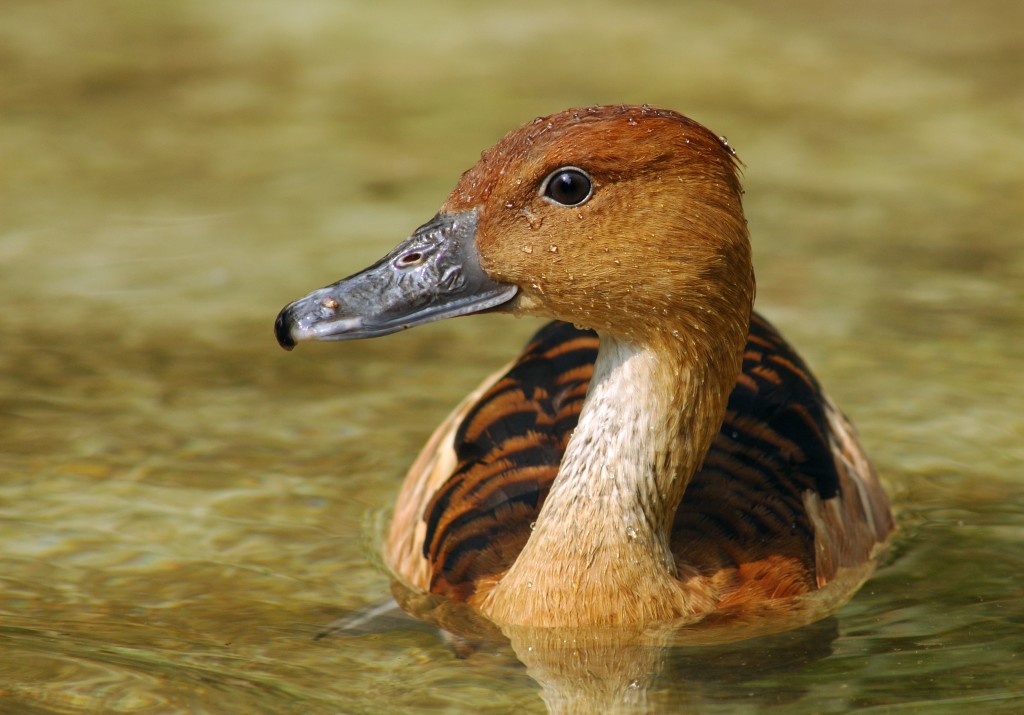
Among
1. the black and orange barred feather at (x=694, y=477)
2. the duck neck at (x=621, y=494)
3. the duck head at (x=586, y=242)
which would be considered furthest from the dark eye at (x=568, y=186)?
the black and orange barred feather at (x=694, y=477)

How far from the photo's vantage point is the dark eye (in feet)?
15.3

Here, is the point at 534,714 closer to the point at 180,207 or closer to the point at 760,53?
the point at 180,207

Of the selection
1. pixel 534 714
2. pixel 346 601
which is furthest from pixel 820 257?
pixel 534 714

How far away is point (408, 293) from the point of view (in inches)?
186

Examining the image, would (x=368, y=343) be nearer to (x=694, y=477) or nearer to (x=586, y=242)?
(x=694, y=477)

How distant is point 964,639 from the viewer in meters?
4.93

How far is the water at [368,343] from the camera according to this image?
4773mm

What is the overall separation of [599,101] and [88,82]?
3.69 metres

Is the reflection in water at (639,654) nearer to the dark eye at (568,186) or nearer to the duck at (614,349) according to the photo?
the duck at (614,349)

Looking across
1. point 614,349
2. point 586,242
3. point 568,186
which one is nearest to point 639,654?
point 614,349

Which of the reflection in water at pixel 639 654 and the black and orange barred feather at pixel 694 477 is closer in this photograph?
the reflection in water at pixel 639 654

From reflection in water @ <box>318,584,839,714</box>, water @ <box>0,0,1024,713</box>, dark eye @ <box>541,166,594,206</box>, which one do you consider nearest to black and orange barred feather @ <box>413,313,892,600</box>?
reflection in water @ <box>318,584,839,714</box>

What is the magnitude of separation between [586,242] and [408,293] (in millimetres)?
564

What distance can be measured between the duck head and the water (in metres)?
1.07
